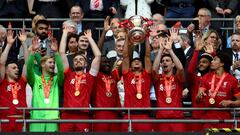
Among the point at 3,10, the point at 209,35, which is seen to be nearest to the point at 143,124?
the point at 209,35

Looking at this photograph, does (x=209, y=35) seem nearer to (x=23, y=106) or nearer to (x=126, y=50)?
(x=126, y=50)

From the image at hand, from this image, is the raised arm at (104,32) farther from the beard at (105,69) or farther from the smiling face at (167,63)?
the smiling face at (167,63)

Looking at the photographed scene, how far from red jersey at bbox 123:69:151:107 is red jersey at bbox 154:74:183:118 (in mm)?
182

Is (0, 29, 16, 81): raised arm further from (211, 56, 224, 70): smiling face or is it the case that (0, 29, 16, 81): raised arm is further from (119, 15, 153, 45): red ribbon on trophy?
(211, 56, 224, 70): smiling face

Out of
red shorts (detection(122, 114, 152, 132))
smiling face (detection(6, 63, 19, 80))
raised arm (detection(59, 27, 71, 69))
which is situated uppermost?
raised arm (detection(59, 27, 71, 69))

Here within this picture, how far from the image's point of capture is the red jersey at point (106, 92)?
27578 millimetres

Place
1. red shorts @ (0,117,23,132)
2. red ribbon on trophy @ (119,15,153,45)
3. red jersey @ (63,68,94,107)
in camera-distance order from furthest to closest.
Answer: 1. red jersey @ (63,68,94,107)
2. red shorts @ (0,117,23,132)
3. red ribbon on trophy @ (119,15,153,45)

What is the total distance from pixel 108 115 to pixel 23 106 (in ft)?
5.10

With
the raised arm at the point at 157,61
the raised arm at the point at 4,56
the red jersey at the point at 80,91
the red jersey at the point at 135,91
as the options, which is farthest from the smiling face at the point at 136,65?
the raised arm at the point at 4,56

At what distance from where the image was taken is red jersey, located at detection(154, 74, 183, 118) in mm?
27188

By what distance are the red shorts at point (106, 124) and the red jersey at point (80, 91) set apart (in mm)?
287

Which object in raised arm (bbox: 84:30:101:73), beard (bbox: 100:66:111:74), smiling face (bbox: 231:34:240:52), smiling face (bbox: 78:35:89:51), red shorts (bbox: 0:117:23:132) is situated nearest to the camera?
red shorts (bbox: 0:117:23:132)

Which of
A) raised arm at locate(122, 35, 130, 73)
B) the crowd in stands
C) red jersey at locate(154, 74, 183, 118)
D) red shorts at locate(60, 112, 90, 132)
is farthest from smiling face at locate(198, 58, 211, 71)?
red shorts at locate(60, 112, 90, 132)

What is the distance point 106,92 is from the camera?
27.6 meters
